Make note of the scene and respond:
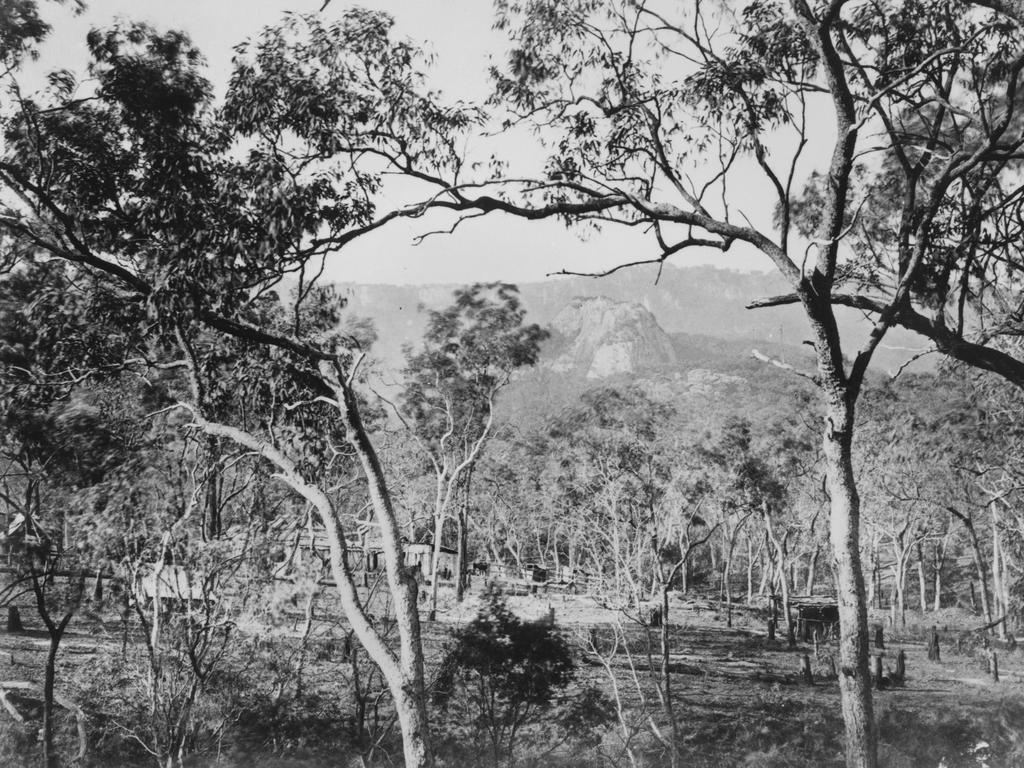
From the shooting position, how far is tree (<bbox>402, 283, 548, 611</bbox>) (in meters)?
20.0

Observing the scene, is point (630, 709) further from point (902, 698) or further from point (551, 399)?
point (551, 399)

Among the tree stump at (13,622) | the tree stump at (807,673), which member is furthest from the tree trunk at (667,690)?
the tree stump at (13,622)

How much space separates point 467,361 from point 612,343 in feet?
456

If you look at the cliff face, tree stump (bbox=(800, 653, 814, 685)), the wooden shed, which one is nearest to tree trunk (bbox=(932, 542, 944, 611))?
the wooden shed

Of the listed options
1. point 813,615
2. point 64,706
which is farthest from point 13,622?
point 813,615

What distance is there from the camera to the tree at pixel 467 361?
2002 cm

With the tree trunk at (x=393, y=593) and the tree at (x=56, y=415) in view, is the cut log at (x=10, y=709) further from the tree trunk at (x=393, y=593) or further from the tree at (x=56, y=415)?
the tree trunk at (x=393, y=593)

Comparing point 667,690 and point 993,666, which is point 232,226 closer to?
point 667,690

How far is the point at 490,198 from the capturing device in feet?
18.7

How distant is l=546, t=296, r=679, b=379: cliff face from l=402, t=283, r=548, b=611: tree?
125 meters

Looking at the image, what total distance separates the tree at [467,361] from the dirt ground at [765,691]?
17.4 feet

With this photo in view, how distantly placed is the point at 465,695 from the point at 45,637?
39.8 ft

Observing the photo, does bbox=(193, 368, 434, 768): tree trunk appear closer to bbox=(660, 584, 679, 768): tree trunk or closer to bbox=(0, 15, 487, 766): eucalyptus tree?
bbox=(0, 15, 487, 766): eucalyptus tree

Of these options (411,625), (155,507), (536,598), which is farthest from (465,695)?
(536,598)
